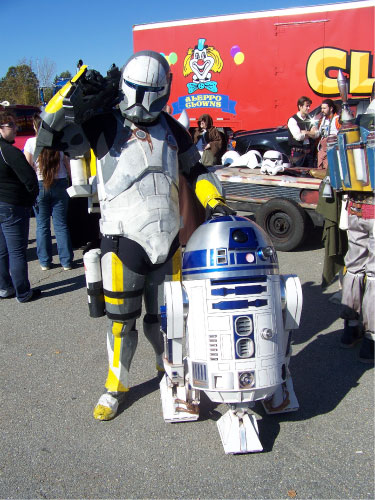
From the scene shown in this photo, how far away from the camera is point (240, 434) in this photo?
7.80 ft

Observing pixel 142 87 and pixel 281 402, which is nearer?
pixel 142 87

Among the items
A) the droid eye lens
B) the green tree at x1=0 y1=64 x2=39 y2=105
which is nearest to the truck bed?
the droid eye lens

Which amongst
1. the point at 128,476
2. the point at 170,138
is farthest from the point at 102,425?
the point at 170,138

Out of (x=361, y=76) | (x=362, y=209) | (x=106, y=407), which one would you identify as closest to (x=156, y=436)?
(x=106, y=407)

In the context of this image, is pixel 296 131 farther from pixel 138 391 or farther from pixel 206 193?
pixel 138 391

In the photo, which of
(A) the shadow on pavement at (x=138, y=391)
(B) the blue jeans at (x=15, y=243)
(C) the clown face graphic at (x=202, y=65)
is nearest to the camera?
(A) the shadow on pavement at (x=138, y=391)

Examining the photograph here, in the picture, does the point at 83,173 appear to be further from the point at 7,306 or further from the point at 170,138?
the point at 7,306

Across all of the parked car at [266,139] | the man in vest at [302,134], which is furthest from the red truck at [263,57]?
the man in vest at [302,134]

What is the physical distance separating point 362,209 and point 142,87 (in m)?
1.71

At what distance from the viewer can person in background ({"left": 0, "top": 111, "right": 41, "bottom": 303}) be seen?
4391 mm

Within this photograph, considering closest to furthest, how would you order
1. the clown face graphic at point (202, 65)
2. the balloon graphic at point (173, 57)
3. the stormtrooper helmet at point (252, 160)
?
the stormtrooper helmet at point (252, 160), the clown face graphic at point (202, 65), the balloon graphic at point (173, 57)

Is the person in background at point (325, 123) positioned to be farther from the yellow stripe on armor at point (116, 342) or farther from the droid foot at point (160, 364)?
the yellow stripe on armor at point (116, 342)

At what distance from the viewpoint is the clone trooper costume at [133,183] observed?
2537 mm

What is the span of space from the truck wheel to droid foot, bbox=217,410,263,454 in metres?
3.64
